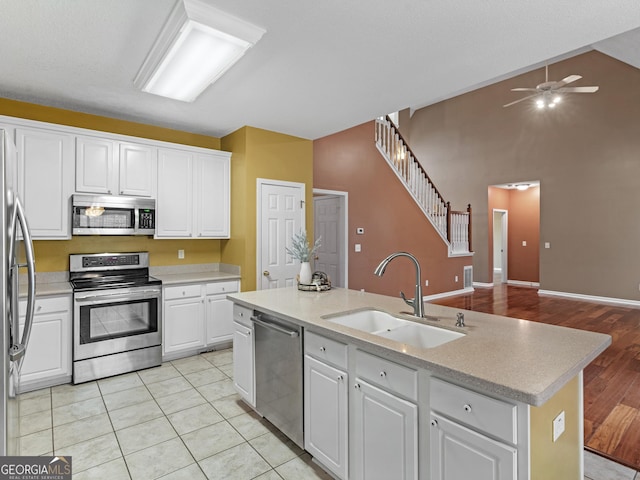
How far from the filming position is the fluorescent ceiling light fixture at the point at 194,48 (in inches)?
82.5

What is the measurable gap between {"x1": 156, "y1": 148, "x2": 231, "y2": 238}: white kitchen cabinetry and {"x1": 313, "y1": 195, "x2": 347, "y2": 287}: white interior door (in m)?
2.12

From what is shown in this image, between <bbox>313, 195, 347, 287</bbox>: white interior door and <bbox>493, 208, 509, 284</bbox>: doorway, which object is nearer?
<bbox>313, 195, 347, 287</bbox>: white interior door

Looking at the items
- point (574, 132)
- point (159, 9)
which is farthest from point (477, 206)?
point (159, 9)

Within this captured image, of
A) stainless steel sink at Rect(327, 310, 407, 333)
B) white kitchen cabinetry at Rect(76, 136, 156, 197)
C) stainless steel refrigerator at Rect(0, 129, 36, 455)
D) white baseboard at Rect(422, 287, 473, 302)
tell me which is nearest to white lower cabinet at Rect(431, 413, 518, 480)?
stainless steel sink at Rect(327, 310, 407, 333)

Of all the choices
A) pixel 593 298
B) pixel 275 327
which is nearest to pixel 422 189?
pixel 593 298

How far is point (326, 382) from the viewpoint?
6.54 feet

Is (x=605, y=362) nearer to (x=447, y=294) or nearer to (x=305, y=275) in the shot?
(x=305, y=275)

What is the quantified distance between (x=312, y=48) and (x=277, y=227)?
8.03 feet

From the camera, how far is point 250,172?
14.2ft

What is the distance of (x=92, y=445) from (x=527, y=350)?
109 inches

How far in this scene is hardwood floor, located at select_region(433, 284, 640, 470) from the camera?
2434 mm

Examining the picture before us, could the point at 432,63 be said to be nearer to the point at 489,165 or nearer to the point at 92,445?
the point at 92,445

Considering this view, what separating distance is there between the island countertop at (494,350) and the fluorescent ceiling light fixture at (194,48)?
1.83m

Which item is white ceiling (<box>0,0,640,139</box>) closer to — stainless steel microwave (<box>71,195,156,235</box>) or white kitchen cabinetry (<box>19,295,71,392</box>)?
stainless steel microwave (<box>71,195,156,235</box>)
